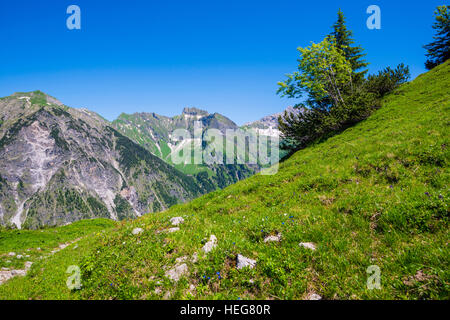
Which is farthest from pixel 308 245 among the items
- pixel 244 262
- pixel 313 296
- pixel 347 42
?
pixel 347 42

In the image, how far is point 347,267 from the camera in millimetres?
4656

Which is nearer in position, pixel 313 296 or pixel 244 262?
pixel 313 296

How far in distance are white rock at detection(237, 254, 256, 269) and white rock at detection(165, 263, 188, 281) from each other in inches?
58.3

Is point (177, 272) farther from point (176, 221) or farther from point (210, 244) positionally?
point (176, 221)

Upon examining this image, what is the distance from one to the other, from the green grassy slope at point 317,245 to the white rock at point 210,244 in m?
0.24

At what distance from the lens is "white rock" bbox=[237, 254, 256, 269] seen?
5.26 meters

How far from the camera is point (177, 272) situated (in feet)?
18.2

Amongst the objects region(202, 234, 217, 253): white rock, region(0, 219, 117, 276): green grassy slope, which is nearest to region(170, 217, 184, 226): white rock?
region(202, 234, 217, 253): white rock

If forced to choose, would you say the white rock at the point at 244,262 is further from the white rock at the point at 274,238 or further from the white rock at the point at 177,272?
the white rock at the point at 177,272

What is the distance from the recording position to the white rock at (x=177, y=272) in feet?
17.6

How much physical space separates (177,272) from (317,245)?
4029 millimetres
